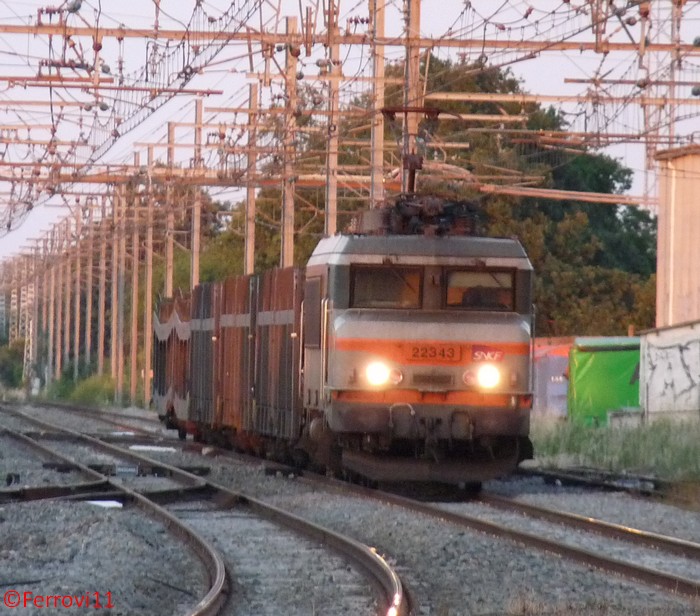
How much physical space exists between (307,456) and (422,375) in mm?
4815

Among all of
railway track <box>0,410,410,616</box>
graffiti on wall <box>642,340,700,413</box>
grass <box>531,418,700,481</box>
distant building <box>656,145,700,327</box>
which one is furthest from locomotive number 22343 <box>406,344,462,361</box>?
distant building <box>656,145,700,327</box>

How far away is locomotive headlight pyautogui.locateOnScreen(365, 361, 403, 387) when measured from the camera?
1712 centimetres

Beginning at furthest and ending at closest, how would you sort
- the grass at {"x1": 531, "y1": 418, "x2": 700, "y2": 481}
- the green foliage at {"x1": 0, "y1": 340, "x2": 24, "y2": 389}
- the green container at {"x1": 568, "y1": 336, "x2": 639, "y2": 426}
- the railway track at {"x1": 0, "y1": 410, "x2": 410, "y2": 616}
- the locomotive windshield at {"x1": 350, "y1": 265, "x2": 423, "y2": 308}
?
1. the green foliage at {"x1": 0, "y1": 340, "x2": 24, "y2": 389}
2. the green container at {"x1": 568, "y1": 336, "x2": 639, "y2": 426}
3. the grass at {"x1": 531, "y1": 418, "x2": 700, "y2": 481}
4. the locomotive windshield at {"x1": 350, "y1": 265, "x2": 423, "y2": 308}
5. the railway track at {"x1": 0, "y1": 410, "x2": 410, "y2": 616}

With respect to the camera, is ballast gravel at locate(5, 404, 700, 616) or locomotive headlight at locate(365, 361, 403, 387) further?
locomotive headlight at locate(365, 361, 403, 387)

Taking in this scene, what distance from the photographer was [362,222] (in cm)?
1925

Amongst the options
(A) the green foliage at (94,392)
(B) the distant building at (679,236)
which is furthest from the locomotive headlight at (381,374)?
(A) the green foliage at (94,392)

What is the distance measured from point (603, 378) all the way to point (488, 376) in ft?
47.0

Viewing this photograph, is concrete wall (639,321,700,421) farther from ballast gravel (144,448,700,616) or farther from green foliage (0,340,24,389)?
green foliage (0,340,24,389)

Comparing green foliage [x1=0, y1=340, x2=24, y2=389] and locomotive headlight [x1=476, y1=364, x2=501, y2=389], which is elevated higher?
locomotive headlight [x1=476, y1=364, x2=501, y2=389]

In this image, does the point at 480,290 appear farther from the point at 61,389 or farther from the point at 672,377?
the point at 61,389

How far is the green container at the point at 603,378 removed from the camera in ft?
101

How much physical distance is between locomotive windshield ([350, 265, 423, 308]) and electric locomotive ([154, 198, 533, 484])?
11mm

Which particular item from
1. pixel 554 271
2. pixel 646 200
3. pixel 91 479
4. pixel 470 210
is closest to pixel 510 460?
pixel 470 210

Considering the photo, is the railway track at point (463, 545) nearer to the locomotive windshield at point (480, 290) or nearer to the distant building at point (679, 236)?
the locomotive windshield at point (480, 290)
